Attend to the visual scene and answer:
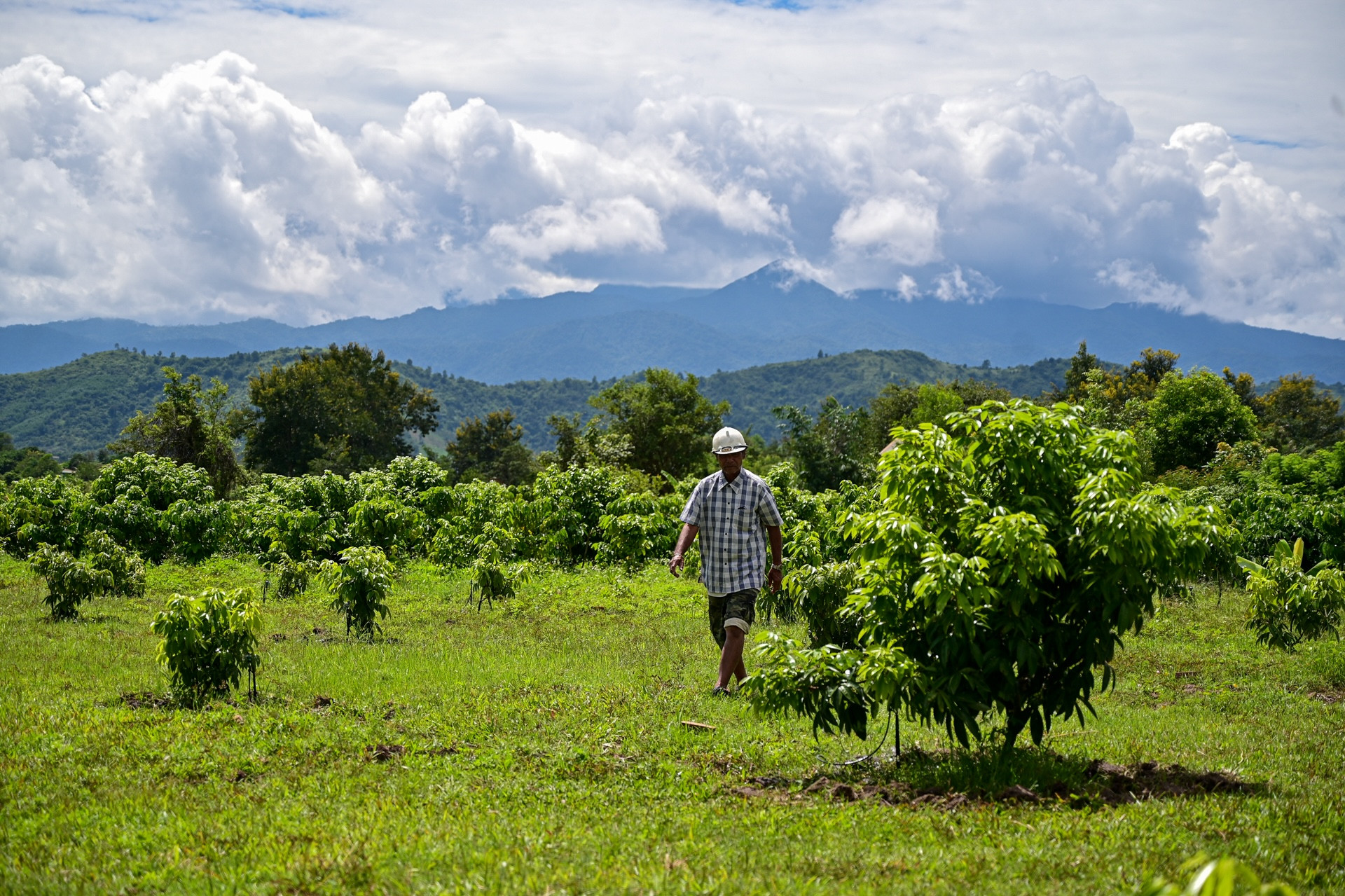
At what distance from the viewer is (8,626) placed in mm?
13867

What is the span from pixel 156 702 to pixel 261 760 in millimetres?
2647

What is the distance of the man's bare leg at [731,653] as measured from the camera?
8.76m

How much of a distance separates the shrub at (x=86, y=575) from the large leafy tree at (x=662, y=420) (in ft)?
129

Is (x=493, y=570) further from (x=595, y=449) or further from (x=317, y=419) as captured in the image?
(x=317, y=419)

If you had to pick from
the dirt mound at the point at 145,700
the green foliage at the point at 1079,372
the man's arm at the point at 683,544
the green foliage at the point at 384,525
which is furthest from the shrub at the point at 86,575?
the green foliage at the point at 1079,372

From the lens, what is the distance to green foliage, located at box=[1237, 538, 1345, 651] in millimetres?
12289

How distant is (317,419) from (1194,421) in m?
58.9

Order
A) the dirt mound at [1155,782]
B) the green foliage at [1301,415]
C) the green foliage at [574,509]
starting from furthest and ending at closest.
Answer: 1. the green foliage at [1301,415]
2. the green foliage at [574,509]
3. the dirt mound at [1155,782]

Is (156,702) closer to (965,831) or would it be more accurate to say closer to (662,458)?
(965,831)

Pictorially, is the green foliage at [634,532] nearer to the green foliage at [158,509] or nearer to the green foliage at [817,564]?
the green foliage at [817,564]

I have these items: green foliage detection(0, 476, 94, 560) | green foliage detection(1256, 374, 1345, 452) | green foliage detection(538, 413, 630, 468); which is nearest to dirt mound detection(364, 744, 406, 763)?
green foliage detection(0, 476, 94, 560)

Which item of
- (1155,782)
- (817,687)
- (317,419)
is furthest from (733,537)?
(317,419)

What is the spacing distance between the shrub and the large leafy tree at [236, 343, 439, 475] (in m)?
47.5

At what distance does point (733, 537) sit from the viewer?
8820mm
